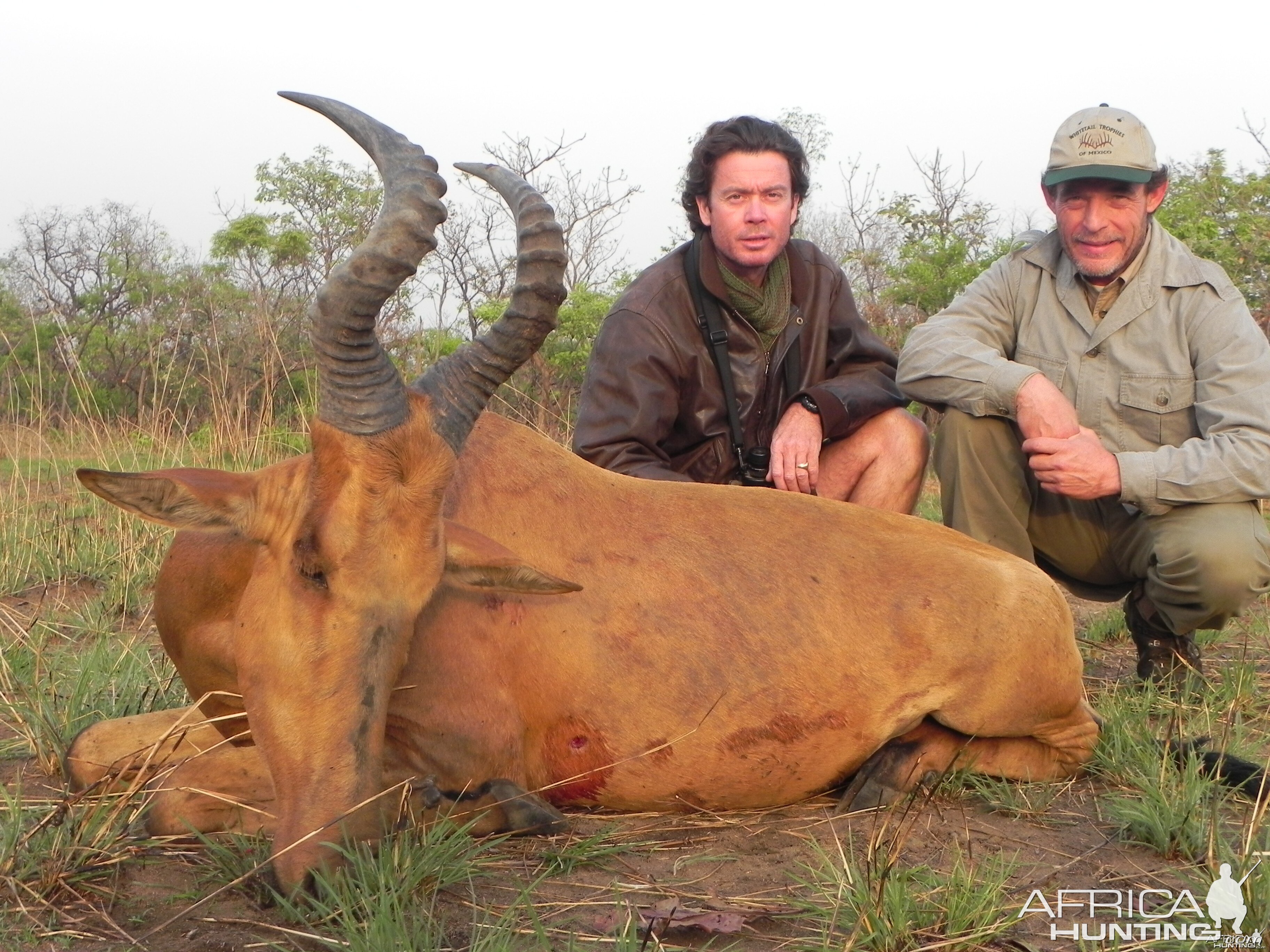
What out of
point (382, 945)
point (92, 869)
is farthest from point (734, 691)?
point (92, 869)

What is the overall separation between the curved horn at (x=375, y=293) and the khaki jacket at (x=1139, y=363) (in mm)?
3295

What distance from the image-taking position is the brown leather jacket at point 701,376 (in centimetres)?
632

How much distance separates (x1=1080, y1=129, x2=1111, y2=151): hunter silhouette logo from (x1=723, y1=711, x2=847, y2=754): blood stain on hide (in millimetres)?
3200

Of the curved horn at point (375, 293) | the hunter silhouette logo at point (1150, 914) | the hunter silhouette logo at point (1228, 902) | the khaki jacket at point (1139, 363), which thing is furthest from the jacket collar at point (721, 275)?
the hunter silhouette logo at point (1228, 902)

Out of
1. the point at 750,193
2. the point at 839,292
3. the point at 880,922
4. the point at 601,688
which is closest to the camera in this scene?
the point at 880,922

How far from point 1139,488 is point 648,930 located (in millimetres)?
3664

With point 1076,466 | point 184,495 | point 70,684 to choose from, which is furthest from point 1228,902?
point 70,684

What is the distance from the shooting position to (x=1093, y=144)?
610 centimetres

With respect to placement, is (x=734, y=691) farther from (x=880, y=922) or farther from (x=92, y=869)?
(x=92, y=869)

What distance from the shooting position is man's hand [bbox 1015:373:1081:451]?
5867 mm

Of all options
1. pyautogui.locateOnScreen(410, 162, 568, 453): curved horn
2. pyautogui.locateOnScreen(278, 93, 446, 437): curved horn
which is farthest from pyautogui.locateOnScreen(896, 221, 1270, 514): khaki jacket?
pyautogui.locateOnScreen(278, 93, 446, 437): curved horn

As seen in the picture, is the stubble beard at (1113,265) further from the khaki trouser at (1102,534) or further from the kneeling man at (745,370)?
the kneeling man at (745,370)

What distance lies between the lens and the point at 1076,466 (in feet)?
19.1

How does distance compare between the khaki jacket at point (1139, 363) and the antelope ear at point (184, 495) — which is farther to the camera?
the khaki jacket at point (1139, 363)
